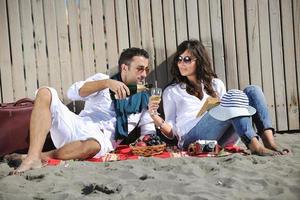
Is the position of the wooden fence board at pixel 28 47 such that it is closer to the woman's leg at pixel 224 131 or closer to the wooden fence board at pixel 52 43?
the wooden fence board at pixel 52 43

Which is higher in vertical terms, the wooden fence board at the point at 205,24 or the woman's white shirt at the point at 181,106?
the wooden fence board at the point at 205,24

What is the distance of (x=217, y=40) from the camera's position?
5.48m

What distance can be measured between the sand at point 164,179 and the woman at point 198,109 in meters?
0.32

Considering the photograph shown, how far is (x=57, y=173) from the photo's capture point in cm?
347

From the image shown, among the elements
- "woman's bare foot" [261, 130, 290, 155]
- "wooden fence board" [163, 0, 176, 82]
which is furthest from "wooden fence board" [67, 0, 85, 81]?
"woman's bare foot" [261, 130, 290, 155]

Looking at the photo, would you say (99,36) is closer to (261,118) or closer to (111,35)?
(111,35)

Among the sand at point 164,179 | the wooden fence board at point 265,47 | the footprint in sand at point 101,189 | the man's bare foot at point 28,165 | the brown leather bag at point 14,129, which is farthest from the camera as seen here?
the wooden fence board at point 265,47

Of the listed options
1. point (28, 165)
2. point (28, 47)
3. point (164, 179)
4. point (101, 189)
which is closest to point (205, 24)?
point (28, 47)

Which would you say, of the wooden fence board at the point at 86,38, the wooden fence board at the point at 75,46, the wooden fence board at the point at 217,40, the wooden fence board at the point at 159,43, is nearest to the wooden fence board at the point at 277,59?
the wooden fence board at the point at 217,40

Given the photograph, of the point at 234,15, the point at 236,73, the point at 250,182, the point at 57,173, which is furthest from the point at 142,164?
the point at 234,15

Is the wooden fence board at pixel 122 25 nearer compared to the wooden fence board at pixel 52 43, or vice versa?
the wooden fence board at pixel 52 43

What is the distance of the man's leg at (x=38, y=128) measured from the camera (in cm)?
363

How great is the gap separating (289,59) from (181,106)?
169 cm

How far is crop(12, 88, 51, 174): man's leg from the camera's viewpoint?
11.9ft
